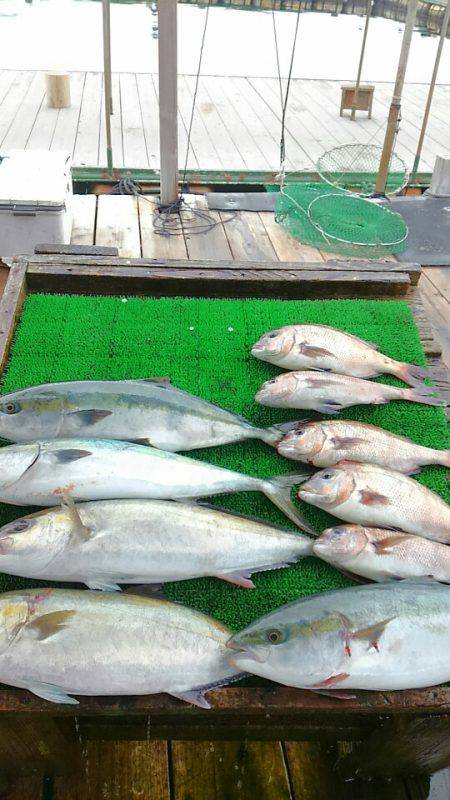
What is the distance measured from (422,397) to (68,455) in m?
1.72

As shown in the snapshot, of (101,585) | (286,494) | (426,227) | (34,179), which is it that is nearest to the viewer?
(101,585)

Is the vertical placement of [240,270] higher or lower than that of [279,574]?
higher

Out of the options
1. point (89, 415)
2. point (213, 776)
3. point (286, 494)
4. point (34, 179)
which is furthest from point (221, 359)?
point (34, 179)

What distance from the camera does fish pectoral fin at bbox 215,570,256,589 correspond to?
2016mm

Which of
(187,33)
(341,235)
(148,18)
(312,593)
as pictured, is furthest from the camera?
(148,18)

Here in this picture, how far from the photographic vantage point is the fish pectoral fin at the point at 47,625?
1736 millimetres

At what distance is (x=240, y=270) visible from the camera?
3713mm

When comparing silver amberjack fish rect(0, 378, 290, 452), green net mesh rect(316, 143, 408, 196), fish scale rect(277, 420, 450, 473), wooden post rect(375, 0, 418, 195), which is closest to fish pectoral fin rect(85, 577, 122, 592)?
silver amberjack fish rect(0, 378, 290, 452)

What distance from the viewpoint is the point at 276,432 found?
2566 mm

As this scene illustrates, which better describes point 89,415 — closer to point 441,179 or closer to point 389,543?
point 389,543

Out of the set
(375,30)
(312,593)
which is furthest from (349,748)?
(375,30)

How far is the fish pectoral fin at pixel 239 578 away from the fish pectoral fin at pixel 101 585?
0.35 m

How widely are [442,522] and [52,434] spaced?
5.24ft

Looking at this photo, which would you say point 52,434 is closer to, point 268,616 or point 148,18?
point 268,616
